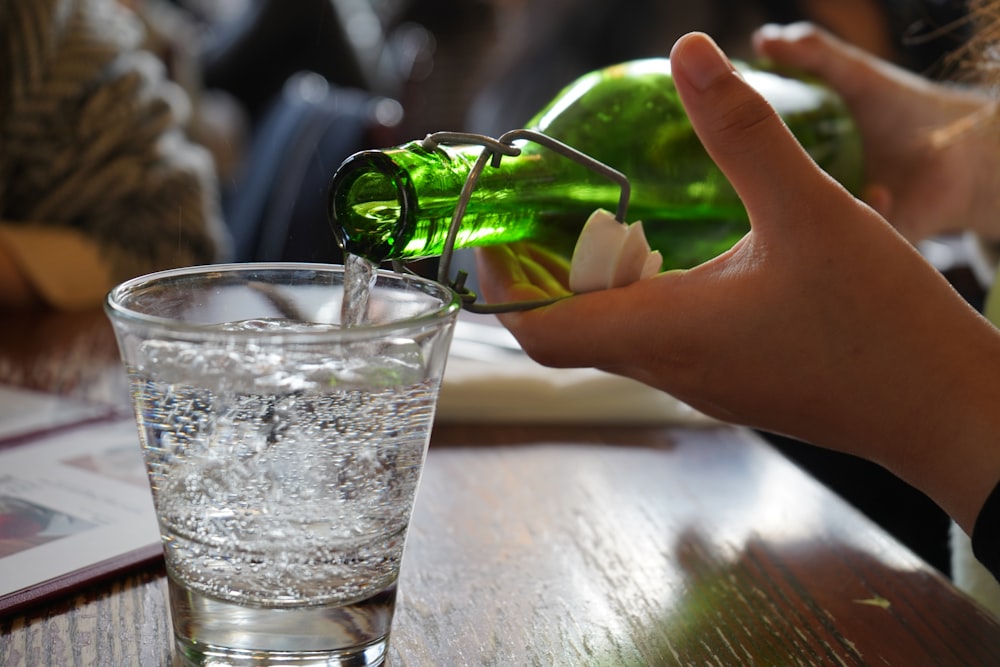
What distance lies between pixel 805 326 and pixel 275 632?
246 millimetres

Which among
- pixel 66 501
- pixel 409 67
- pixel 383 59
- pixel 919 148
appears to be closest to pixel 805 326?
pixel 66 501

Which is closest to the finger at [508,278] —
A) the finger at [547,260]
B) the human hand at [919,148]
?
the finger at [547,260]

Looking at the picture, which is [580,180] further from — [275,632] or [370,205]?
[275,632]

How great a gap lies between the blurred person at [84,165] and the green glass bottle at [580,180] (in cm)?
53

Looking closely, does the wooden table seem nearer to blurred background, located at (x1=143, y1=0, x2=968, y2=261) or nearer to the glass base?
the glass base

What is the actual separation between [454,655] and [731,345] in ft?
0.58

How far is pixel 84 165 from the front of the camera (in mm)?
983

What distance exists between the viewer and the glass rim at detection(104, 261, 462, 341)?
0.98 feet

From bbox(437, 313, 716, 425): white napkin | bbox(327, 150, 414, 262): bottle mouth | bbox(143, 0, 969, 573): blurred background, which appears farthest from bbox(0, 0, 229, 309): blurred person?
bbox(327, 150, 414, 262): bottle mouth

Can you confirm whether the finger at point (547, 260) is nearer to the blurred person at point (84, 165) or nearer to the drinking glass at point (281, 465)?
the drinking glass at point (281, 465)

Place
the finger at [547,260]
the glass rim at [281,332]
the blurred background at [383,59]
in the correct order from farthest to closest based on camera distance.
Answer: the blurred background at [383,59]
the finger at [547,260]
the glass rim at [281,332]

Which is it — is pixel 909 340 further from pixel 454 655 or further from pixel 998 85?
pixel 998 85

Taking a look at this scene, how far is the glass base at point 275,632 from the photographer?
1.10 feet

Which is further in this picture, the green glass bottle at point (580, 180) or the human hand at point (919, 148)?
the human hand at point (919, 148)
